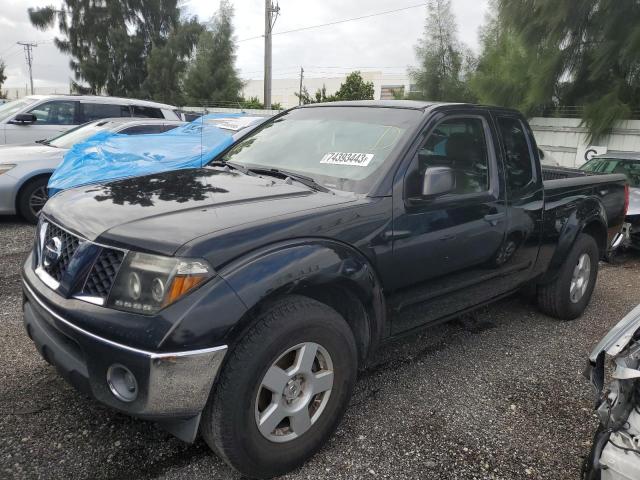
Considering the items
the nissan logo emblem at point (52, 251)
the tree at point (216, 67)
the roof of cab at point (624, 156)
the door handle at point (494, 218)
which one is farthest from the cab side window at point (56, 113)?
the tree at point (216, 67)

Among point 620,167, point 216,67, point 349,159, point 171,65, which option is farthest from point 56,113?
point 171,65

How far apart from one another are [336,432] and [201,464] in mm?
719

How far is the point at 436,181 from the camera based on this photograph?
2828 millimetres

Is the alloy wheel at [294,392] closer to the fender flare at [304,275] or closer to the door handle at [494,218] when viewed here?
the fender flare at [304,275]

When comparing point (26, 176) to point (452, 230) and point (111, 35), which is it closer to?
point (452, 230)

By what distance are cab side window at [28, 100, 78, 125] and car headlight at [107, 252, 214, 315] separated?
864 centimetres

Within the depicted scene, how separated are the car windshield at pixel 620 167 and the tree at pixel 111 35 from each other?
3248 cm

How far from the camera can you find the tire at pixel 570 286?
434cm

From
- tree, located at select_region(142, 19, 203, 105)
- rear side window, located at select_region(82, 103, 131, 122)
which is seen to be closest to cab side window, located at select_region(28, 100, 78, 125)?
rear side window, located at select_region(82, 103, 131, 122)

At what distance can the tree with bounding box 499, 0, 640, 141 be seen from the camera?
1202 cm

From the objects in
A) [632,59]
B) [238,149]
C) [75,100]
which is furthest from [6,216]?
[632,59]

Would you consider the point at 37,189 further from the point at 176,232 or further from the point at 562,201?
the point at 562,201

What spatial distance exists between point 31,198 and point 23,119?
2960 millimetres

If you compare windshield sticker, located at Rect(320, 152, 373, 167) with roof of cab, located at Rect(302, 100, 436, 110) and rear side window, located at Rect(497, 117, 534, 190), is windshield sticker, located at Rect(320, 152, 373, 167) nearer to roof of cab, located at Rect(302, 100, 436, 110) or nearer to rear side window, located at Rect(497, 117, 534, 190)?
roof of cab, located at Rect(302, 100, 436, 110)
